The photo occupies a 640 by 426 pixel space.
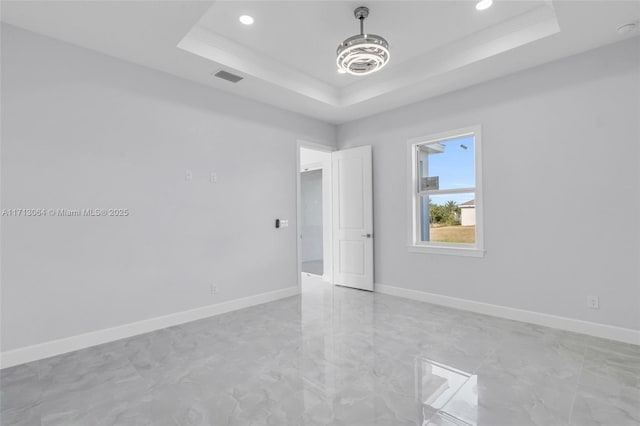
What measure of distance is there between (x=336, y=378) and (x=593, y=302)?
273 cm

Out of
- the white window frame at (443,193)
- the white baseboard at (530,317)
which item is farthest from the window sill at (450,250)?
the white baseboard at (530,317)

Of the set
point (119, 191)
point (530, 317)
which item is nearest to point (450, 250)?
point (530, 317)

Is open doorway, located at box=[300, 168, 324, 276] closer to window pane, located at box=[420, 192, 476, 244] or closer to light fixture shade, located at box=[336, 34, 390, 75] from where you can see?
window pane, located at box=[420, 192, 476, 244]

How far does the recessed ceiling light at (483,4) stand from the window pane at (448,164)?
157 centimetres

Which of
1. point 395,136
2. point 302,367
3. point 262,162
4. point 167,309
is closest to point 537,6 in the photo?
point 395,136

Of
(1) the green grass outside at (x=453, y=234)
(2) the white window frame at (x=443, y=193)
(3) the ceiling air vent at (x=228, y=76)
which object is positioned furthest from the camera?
(1) the green grass outside at (x=453, y=234)

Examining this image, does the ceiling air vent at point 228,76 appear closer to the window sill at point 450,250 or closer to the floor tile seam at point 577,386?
the window sill at point 450,250

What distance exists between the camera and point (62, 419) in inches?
75.5

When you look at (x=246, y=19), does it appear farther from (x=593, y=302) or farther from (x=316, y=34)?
(x=593, y=302)

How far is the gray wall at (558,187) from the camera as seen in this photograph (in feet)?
9.70

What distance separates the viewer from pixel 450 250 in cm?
414

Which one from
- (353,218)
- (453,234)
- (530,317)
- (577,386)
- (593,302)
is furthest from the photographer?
(353,218)

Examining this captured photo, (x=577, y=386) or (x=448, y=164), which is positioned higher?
(x=448, y=164)

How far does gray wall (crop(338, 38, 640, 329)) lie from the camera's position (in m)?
2.96
